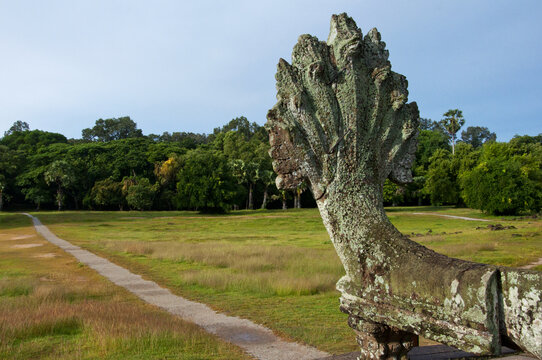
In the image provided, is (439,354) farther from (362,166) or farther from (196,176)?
(196,176)

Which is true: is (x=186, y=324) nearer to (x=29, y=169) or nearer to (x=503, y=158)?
(x=503, y=158)

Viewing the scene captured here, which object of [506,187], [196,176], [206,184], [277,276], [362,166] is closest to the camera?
[362,166]

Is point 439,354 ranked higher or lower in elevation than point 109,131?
lower

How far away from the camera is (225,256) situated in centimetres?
1970

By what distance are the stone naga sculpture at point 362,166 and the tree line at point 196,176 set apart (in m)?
55.1

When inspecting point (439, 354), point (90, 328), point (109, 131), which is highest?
point (109, 131)

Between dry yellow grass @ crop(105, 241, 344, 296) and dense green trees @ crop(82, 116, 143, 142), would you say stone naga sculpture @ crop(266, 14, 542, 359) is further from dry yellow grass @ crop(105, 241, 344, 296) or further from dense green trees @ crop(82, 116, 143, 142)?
dense green trees @ crop(82, 116, 143, 142)

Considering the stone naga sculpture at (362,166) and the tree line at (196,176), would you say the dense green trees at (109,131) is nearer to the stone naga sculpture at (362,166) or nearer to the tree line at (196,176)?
the tree line at (196,176)

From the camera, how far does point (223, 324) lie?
9094mm

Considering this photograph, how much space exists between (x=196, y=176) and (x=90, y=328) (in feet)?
191

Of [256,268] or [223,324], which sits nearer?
[223,324]

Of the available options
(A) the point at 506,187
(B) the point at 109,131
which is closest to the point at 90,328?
(A) the point at 506,187

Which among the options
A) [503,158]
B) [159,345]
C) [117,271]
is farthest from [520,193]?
[159,345]

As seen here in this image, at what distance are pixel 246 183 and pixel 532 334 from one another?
75484 millimetres
